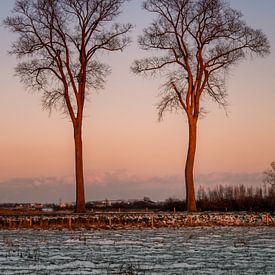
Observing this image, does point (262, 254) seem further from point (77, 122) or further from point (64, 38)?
point (64, 38)

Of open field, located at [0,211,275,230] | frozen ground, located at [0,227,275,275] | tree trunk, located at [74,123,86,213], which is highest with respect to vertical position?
tree trunk, located at [74,123,86,213]

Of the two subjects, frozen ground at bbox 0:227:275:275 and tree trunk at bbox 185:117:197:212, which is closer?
frozen ground at bbox 0:227:275:275

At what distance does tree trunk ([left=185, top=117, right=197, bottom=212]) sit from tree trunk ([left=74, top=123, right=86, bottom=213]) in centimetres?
666

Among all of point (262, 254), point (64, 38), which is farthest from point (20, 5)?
point (262, 254)

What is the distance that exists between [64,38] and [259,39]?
1247 cm

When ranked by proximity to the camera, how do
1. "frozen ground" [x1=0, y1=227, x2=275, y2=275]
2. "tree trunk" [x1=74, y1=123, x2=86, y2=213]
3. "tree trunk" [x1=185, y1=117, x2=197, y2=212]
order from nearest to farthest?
"frozen ground" [x1=0, y1=227, x2=275, y2=275]
"tree trunk" [x1=74, y1=123, x2=86, y2=213]
"tree trunk" [x1=185, y1=117, x2=197, y2=212]

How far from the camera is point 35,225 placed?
28.6 metres

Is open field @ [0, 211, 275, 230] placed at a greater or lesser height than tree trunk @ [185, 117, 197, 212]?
lesser

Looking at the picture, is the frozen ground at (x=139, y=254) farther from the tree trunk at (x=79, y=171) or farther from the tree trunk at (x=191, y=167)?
the tree trunk at (x=191, y=167)

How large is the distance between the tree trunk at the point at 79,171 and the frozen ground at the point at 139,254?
42.9ft

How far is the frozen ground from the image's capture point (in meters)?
13.0

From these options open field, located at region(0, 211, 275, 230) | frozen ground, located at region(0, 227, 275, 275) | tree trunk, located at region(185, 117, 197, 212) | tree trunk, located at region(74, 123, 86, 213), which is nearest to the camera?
frozen ground, located at region(0, 227, 275, 275)

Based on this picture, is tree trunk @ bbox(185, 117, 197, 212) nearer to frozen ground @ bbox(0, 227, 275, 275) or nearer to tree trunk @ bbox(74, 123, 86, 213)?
tree trunk @ bbox(74, 123, 86, 213)

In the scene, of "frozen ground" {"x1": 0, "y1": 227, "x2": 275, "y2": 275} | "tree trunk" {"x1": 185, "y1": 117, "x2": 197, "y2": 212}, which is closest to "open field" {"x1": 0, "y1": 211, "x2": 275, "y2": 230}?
"tree trunk" {"x1": 185, "y1": 117, "x2": 197, "y2": 212}
